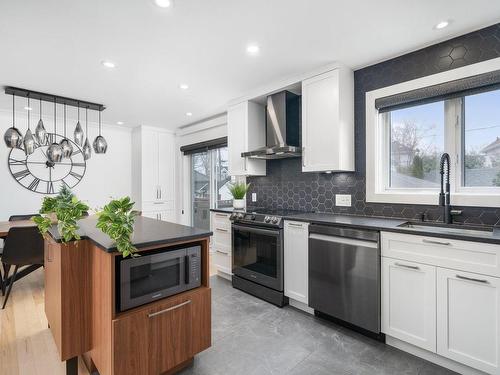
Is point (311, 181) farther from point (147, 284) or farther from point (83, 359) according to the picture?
point (83, 359)

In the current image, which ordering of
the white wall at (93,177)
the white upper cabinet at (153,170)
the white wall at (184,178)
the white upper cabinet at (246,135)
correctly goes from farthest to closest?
the white wall at (184,178) < the white upper cabinet at (153,170) < the white wall at (93,177) < the white upper cabinet at (246,135)

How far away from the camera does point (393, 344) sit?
6.77 feet

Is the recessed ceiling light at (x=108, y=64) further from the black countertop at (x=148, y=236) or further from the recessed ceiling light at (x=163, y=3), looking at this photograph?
the black countertop at (x=148, y=236)

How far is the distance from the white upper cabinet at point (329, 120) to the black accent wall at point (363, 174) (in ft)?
0.39

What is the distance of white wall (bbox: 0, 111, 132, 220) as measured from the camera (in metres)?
4.18

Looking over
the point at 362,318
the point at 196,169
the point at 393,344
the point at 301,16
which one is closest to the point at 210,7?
the point at 301,16

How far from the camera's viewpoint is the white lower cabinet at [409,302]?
1.83 metres

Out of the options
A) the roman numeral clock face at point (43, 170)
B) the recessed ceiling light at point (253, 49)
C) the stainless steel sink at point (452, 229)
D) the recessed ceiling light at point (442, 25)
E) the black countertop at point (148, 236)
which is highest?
the recessed ceiling light at point (253, 49)

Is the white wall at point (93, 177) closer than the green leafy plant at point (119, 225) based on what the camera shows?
No

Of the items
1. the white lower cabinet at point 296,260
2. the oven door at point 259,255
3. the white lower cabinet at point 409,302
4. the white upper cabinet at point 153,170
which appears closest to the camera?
the white lower cabinet at point 409,302

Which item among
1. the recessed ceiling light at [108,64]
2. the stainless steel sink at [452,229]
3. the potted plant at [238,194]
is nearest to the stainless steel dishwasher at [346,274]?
the stainless steel sink at [452,229]

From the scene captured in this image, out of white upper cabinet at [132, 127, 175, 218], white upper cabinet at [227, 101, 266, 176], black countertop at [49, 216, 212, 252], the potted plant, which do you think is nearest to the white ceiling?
white upper cabinet at [227, 101, 266, 176]

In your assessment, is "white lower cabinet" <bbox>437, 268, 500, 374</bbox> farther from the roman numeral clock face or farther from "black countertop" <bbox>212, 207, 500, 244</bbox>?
the roman numeral clock face

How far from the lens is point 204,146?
4891 millimetres
